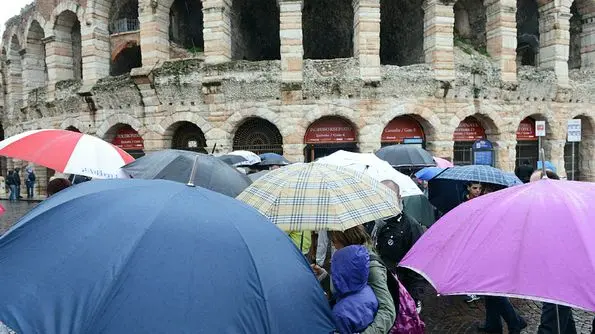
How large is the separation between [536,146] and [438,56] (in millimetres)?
6525

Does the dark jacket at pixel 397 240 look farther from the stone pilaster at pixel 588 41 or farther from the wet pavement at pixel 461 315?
the stone pilaster at pixel 588 41

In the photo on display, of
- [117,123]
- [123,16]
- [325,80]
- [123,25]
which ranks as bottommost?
[117,123]

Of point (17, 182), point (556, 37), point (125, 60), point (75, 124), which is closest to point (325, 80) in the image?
point (556, 37)

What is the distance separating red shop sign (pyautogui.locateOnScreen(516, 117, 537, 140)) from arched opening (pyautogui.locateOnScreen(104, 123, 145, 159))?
14.6 metres

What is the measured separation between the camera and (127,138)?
15742mm

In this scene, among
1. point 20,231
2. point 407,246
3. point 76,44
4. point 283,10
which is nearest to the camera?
point 20,231

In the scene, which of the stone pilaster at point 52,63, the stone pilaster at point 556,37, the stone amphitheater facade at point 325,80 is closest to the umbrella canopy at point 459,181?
the stone amphitheater facade at point 325,80

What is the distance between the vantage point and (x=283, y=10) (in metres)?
13.3

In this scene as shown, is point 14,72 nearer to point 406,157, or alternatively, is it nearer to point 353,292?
point 406,157

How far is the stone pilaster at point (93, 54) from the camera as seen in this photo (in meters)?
15.2

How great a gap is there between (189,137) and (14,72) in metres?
11.8

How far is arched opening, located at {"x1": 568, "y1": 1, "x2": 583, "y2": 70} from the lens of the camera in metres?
16.8

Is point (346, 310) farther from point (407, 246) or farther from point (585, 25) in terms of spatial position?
point (585, 25)

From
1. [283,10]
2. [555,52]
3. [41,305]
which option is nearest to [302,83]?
[283,10]
